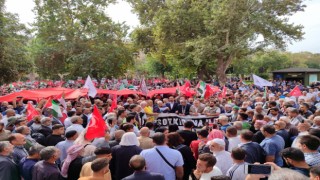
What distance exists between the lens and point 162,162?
5207 mm

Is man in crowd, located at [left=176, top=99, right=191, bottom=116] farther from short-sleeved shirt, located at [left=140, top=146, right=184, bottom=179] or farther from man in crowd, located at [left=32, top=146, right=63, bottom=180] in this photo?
man in crowd, located at [left=32, top=146, right=63, bottom=180]

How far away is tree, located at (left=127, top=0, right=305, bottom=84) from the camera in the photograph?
29891mm

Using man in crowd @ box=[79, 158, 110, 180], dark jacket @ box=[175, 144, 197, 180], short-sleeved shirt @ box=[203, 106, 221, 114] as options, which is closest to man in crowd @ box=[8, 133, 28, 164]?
man in crowd @ box=[79, 158, 110, 180]

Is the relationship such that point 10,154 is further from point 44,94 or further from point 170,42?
point 170,42

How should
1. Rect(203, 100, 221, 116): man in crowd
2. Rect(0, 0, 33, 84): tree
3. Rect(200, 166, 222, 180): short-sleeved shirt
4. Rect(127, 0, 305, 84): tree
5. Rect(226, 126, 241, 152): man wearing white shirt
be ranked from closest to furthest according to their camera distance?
Rect(200, 166, 222, 180): short-sleeved shirt
Rect(226, 126, 241, 152): man wearing white shirt
Rect(203, 100, 221, 116): man in crowd
Rect(0, 0, 33, 84): tree
Rect(127, 0, 305, 84): tree

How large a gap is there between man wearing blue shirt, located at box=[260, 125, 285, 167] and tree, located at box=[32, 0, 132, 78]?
26677mm

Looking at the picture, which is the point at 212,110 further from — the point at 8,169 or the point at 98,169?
the point at 98,169

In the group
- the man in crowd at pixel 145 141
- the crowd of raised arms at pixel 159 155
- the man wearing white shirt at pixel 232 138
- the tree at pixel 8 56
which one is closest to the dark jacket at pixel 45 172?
the crowd of raised arms at pixel 159 155

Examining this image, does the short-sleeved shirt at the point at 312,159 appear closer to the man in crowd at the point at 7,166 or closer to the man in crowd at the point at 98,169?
the man in crowd at the point at 98,169

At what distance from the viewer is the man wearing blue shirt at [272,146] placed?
18.9ft

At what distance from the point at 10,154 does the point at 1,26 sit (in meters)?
14.4

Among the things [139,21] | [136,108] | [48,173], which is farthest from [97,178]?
[139,21]

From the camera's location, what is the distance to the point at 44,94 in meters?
15.5

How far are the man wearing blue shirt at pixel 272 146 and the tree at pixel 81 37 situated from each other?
2668 centimetres
